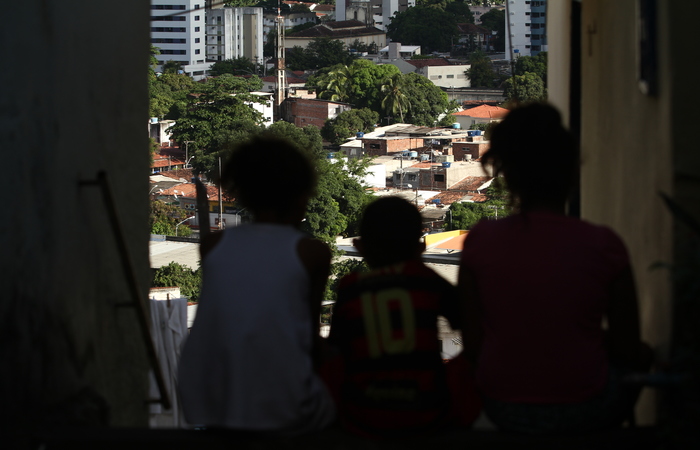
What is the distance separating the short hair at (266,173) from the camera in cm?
123

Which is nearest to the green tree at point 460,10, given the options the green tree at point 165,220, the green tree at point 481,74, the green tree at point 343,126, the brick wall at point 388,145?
the green tree at point 481,74

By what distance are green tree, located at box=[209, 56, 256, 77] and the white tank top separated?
1895 inches

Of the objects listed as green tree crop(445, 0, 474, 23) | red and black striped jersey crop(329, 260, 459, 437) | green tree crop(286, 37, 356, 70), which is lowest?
red and black striped jersey crop(329, 260, 459, 437)

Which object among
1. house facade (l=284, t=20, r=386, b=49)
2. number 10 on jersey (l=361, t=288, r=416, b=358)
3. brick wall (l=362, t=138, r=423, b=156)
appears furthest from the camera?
house facade (l=284, t=20, r=386, b=49)

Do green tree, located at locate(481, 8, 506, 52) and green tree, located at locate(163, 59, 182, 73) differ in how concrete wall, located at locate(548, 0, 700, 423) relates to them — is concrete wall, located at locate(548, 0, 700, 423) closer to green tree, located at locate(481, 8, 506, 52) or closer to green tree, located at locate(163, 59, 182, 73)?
green tree, located at locate(163, 59, 182, 73)

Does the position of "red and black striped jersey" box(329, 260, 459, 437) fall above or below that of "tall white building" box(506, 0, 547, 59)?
below

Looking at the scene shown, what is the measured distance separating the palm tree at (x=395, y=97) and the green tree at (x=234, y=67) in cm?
1275

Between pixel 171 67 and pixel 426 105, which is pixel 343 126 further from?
pixel 171 67

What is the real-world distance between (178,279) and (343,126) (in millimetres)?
18563

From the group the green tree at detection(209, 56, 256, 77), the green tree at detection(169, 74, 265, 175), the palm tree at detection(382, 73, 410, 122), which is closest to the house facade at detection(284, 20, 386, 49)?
the green tree at detection(209, 56, 256, 77)

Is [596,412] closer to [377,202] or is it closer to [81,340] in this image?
[377,202]

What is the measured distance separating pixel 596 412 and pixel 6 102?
95 cm

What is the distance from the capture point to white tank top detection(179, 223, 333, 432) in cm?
114

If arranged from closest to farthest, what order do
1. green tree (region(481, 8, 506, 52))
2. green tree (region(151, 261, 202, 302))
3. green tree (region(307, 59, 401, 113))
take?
1. green tree (region(151, 261, 202, 302))
2. green tree (region(307, 59, 401, 113))
3. green tree (region(481, 8, 506, 52))
